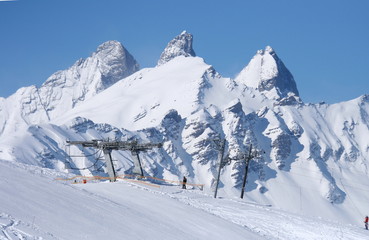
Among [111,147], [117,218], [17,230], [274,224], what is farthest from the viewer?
[111,147]

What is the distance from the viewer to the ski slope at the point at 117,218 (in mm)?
13733

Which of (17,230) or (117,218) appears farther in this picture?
(117,218)

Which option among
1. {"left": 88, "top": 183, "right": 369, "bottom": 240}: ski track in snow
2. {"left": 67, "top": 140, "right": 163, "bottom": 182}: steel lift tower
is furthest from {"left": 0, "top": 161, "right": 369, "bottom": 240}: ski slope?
{"left": 67, "top": 140, "right": 163, "bottom": 182}: steel lift tower

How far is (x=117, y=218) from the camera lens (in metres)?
17.6

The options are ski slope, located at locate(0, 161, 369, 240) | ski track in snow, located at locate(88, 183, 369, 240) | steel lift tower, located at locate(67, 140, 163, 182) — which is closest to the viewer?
ski slope, located at locate(0, 161, 369, 240)

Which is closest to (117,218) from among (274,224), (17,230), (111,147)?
(17,230)

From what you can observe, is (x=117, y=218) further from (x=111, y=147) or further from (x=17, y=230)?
(x=111, y=147)

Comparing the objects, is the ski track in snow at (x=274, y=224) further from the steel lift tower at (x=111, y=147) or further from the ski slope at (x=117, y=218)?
the steel lift tower at (x=111, y=147)

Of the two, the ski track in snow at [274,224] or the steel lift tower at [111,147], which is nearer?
the ski track in snow at [274,224]

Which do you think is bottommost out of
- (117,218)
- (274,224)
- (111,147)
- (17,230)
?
(17,230)

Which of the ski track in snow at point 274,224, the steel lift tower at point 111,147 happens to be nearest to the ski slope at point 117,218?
the ski track in snow at point 274,224

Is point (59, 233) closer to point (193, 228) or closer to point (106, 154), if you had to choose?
point (193, 228)

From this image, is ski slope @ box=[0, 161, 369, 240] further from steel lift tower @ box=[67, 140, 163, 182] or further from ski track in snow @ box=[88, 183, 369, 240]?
steel lift tower @ box=[67, 140, 163, 182]

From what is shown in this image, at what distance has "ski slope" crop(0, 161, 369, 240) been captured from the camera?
13.7 metres
